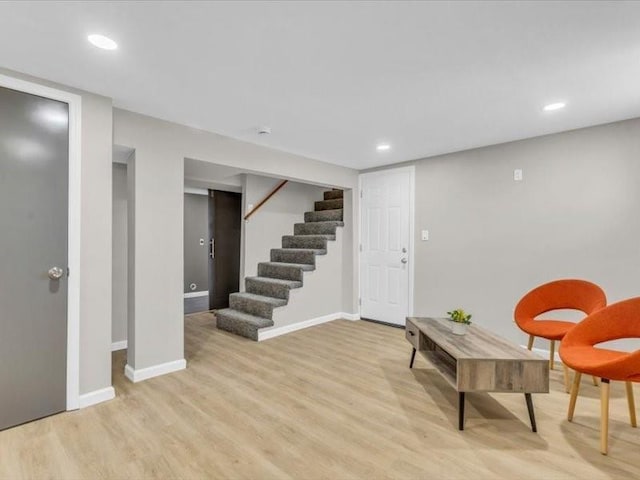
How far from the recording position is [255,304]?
13.6 feet

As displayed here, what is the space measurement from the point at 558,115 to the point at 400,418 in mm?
2803

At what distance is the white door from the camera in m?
4.37

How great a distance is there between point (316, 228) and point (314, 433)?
3.40 metres

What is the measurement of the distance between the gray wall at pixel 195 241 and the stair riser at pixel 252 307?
2.15 m

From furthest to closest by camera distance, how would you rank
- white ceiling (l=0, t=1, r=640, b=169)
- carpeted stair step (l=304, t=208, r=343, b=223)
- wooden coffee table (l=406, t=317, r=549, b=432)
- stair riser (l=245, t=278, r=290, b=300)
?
carpeted stair step (l=304, t=208, r=343, b=223) → stair riser (l=245, t=278, r=290, b=300) → wooden coffee table (l=406, t=317, r=549, b=432) → white ceiling (l=0, t=1, r=640, b=169)

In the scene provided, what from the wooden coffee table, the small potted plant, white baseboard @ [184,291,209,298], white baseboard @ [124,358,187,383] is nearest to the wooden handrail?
white baseboard @ [124,358,187,383]

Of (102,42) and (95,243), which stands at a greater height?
(102,42)

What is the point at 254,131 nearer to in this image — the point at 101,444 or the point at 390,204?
the point at 390,204

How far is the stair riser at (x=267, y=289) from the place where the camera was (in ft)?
13.8

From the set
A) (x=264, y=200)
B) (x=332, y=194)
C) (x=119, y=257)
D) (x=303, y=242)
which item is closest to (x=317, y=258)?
(x=303, y=242)

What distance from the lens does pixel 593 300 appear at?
273 cm

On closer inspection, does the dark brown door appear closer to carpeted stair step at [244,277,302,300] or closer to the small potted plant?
carpeted stair step at [244,277,302,300]

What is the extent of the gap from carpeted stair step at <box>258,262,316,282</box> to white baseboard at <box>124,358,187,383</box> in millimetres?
1824

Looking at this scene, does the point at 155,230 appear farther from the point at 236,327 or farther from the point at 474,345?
the point at 474,345
